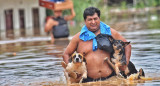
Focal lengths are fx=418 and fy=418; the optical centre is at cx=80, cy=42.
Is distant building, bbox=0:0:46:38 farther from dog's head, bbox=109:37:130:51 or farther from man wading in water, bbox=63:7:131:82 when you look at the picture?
A: dog's head, bbox=109:37:130:51

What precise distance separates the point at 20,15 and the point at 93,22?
3365 centimetres

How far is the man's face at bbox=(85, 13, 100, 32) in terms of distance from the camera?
7.04 m

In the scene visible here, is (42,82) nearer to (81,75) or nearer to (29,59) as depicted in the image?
(81,75)

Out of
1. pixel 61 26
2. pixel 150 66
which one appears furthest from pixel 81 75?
pixel 61 26

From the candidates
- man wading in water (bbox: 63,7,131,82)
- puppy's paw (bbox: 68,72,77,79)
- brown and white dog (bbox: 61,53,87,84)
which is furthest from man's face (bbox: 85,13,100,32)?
puppy's paw (bbox: 68,72,77,79)

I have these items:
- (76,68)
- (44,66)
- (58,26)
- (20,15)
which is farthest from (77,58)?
(20,15)

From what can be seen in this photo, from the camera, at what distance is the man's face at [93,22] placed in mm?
7042

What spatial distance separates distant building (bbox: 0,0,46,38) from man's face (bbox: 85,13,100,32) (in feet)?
93.8

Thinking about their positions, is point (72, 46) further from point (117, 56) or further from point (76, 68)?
point (117, 56)

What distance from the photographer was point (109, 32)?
7.26m

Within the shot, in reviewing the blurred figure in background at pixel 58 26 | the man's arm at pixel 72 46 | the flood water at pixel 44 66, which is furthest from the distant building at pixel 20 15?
the man's arm at pixel 72 46

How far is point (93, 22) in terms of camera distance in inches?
278

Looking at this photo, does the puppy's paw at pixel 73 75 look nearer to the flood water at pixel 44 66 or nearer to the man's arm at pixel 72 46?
the man's arm at pixel 72 46

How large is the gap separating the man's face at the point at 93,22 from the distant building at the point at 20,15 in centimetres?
2860
